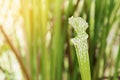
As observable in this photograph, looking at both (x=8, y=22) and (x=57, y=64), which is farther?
(x=8, y=22)

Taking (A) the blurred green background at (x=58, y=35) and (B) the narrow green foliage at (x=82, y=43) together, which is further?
(A) the blurred green background at (x=58, y=35)

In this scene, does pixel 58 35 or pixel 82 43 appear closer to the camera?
pixel 82 43

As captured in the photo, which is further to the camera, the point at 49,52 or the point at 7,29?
the point at 7,29

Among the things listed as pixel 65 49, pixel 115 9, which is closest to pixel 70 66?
pixel 65 49

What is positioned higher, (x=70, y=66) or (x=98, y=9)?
(x=98, y=9)

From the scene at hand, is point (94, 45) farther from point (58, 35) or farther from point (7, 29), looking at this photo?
point (7, 29)

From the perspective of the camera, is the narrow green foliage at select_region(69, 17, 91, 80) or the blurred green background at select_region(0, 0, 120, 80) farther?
the blurred green background at select_region(0, 0, 120, 80)

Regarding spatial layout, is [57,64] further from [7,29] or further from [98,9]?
[7,29]

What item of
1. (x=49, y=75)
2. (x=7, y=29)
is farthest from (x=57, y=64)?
(x=7, y=29)

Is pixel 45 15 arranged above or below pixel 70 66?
above
